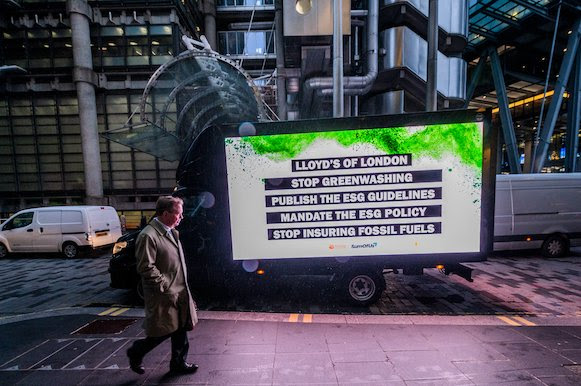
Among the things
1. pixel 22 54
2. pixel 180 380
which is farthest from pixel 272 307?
pixel 22 54

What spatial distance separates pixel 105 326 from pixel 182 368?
7.40 ft

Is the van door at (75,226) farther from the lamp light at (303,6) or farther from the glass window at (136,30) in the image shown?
the glass window at (136,30)

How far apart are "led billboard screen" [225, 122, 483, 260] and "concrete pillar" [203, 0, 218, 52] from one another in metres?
18.3

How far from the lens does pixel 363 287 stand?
193 inches

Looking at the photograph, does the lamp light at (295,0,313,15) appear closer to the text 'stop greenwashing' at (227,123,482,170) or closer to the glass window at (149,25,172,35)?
the text 'stop greenwashing' at (227,123,482,170)

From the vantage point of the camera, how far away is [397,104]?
1335 cm

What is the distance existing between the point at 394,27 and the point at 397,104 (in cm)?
355

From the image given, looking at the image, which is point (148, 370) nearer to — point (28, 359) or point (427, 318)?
point (28, 359)

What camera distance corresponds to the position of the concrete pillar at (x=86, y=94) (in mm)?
15289

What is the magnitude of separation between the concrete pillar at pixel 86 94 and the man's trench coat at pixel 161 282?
57.3ft

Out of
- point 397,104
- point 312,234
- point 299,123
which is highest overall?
point 397,104

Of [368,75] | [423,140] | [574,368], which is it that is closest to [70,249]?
[423,140]

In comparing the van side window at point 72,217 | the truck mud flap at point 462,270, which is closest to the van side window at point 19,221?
the van side window at point 72,217

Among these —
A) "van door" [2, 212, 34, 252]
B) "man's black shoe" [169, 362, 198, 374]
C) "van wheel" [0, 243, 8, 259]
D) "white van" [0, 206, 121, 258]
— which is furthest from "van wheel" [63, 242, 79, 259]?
"man's black shoe" [169, 362, 198, 374]
